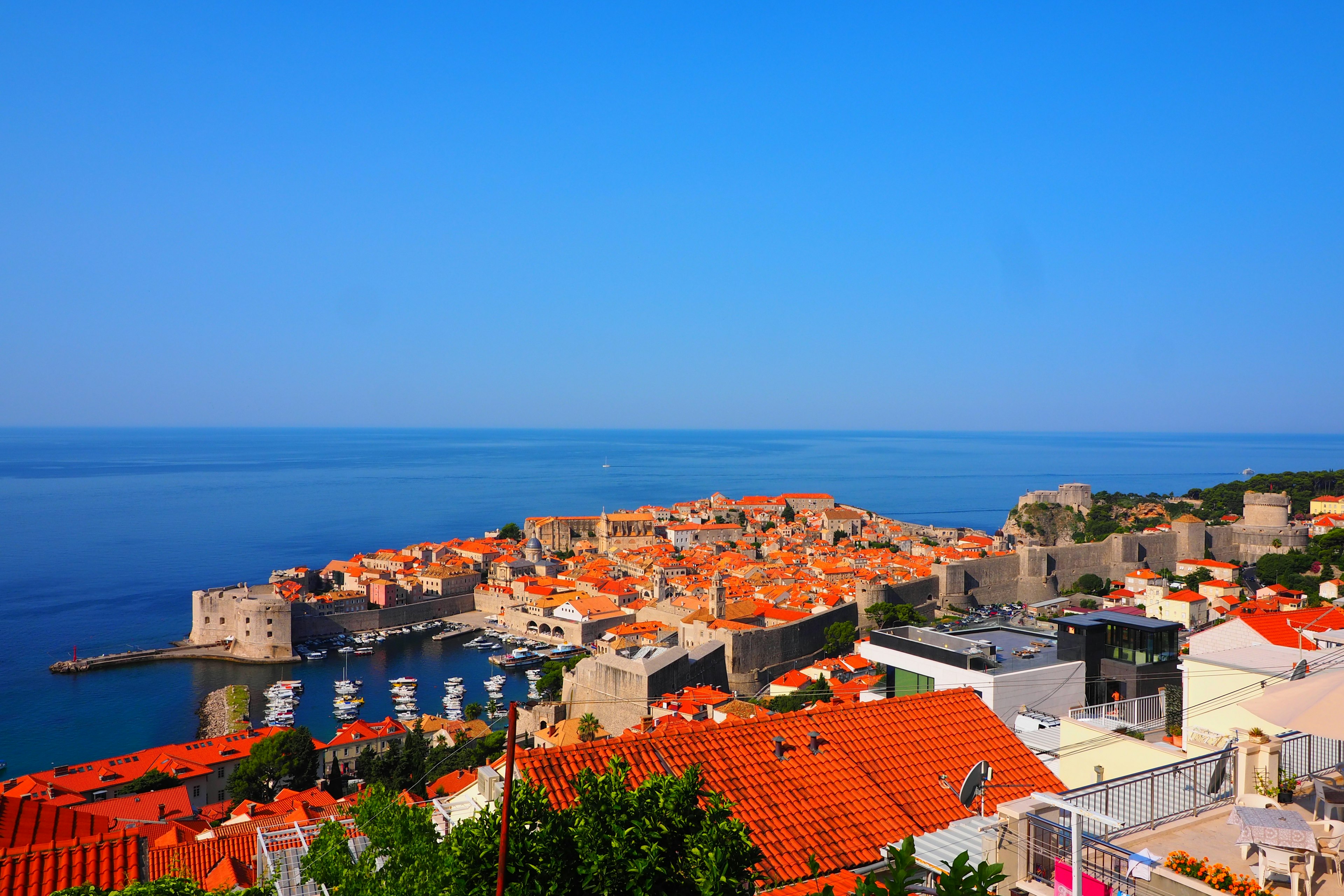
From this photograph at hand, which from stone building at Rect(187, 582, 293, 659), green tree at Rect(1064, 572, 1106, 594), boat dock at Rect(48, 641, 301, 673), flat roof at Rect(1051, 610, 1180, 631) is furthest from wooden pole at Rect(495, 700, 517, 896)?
green tree at Rect(1064, 572, 1106, 594)

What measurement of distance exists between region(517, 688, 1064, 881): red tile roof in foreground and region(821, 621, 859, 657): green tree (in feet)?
62.2

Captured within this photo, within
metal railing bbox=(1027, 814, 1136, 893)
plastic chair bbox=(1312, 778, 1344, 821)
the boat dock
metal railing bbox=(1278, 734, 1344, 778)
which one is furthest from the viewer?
the boat dock

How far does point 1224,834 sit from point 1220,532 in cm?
3341

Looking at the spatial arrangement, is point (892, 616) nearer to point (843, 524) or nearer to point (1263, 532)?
point (1263, 532)

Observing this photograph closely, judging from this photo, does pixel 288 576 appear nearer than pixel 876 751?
No

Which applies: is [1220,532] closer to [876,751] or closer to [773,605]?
[773,605]

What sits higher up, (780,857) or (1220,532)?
(780,857)

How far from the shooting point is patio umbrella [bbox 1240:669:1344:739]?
259 cm

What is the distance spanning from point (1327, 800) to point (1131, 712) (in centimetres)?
293

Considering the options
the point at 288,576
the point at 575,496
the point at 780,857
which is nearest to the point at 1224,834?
the point at 780,857

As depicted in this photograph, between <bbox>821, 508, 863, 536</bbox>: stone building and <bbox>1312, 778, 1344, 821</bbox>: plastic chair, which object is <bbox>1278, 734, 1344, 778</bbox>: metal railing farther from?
<bbox>821, 508, 863, 536</bbox>: stone building

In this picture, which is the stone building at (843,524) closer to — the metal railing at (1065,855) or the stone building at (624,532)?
the stone building at (624,532)

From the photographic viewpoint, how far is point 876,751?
3.97m

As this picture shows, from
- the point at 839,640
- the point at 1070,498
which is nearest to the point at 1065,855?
the point at 839,640
